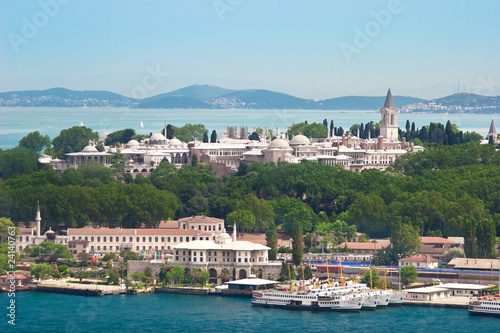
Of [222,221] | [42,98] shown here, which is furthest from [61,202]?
[42,98]

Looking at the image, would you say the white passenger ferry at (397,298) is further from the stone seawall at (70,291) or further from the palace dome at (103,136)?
the palace dome at (103,136)

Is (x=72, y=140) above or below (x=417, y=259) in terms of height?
above

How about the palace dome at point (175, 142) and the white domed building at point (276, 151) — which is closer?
the white domed building at point (276, 151)

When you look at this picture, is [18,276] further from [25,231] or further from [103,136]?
[103,136]

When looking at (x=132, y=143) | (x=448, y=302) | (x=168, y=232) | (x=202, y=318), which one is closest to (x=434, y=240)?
(x=448, y=302)

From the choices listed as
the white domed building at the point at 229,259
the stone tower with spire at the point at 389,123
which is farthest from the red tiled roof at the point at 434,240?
the stone tower with spire at the point at 389,123

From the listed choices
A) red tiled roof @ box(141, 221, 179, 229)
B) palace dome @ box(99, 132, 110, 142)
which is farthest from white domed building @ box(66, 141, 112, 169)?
red tiled roof @ box(141, 221, 179, 229)

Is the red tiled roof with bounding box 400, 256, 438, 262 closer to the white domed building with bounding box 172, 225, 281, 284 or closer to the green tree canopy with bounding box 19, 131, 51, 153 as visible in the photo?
the white domed building with bounding box 172, 225, 281, 284
